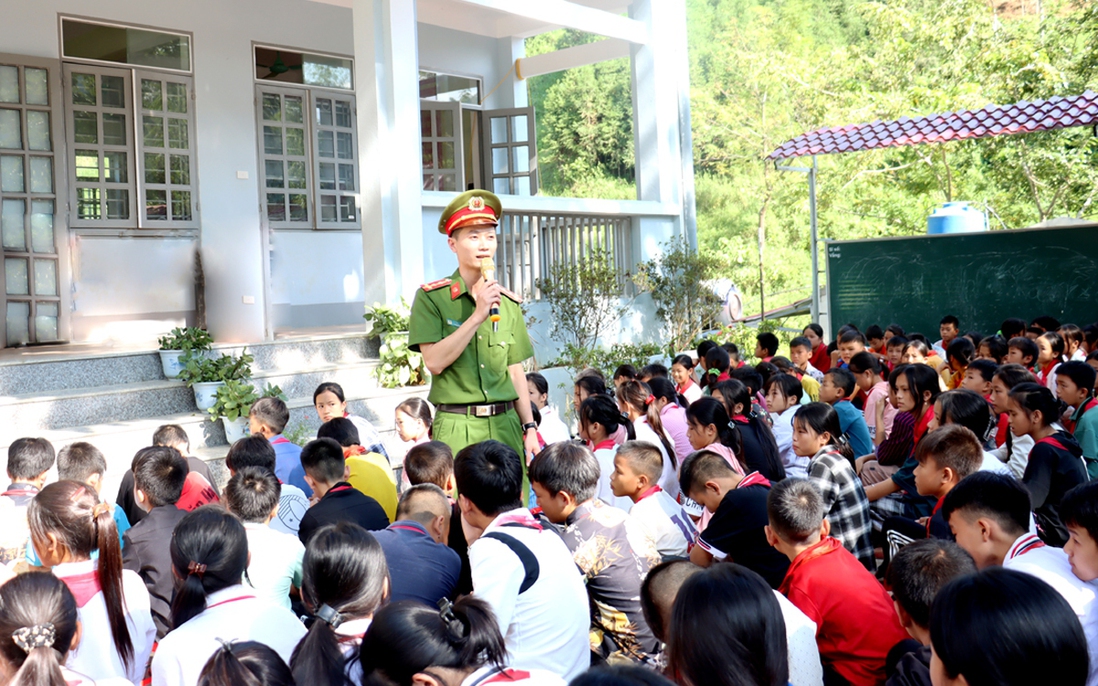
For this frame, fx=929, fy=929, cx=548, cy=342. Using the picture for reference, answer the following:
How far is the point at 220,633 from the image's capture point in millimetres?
2258

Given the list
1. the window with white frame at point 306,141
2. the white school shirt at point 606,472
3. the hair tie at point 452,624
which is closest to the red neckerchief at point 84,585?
the hair tie at point 452,624

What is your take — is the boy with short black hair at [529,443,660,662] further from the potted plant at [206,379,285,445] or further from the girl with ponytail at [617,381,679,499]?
the potted plant at [206,379,285,445]

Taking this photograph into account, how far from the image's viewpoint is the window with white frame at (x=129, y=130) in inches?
297

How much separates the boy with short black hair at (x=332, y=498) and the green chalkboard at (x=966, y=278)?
8.84 meters

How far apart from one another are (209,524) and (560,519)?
116 centimetres

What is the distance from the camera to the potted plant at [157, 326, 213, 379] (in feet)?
20.6

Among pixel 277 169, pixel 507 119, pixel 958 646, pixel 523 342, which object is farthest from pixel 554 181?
pixel 958 646

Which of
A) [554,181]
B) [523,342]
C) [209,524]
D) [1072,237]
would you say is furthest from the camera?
[554,181]

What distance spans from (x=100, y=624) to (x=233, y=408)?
355 cm

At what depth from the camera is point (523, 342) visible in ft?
12.7

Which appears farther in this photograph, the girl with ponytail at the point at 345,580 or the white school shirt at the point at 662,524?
the white school shirt at the point at 662,524

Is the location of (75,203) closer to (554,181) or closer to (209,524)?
Result: (209,524)

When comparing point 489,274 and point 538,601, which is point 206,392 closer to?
point 489,274

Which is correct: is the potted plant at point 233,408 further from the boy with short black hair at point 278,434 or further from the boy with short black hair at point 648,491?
the boy with short black hair at point 648,491
